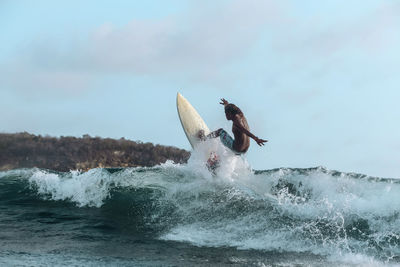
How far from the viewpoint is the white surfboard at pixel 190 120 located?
11.3 metres

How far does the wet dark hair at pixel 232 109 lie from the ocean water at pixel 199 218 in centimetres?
→ 119

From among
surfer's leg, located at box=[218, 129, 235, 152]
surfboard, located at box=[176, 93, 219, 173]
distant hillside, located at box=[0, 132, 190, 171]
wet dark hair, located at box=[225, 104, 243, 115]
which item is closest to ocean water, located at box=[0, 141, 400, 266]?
surfer's leg, located at box=[218, 129, 235, 152]

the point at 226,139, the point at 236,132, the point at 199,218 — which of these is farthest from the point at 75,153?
the point at 199,218

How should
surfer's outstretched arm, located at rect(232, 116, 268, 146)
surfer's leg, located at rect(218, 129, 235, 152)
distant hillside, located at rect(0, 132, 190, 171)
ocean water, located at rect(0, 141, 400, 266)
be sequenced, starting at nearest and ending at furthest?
ocean water, located at rect(0, 141, 400, 266)
surfer's outstretched arm, located at rect(232, 116, 268, 146)
surfer's leg, located at rect(218, 129, 235, 152)
distant hillside, located at rect(0, 132, 190, 171)

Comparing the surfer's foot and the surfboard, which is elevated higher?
the surfboard

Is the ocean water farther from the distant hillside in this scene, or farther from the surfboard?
the distant hillside

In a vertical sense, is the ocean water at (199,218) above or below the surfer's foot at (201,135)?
below

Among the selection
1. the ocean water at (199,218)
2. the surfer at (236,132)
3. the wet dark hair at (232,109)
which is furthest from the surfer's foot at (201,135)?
the wet dark hair at (232,109)

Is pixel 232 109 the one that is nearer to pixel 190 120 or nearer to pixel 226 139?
pixel 226 139

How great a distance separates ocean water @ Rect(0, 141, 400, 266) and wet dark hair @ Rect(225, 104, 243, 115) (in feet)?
3.89

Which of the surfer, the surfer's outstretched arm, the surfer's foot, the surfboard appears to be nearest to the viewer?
the surfer's outstretched arm

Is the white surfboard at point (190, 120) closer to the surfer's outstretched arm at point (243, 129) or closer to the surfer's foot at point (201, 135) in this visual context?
the surfer's foot at point (201, 135)

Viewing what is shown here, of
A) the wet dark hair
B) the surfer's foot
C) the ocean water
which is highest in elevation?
the wet dark hair

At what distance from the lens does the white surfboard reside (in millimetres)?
11297
